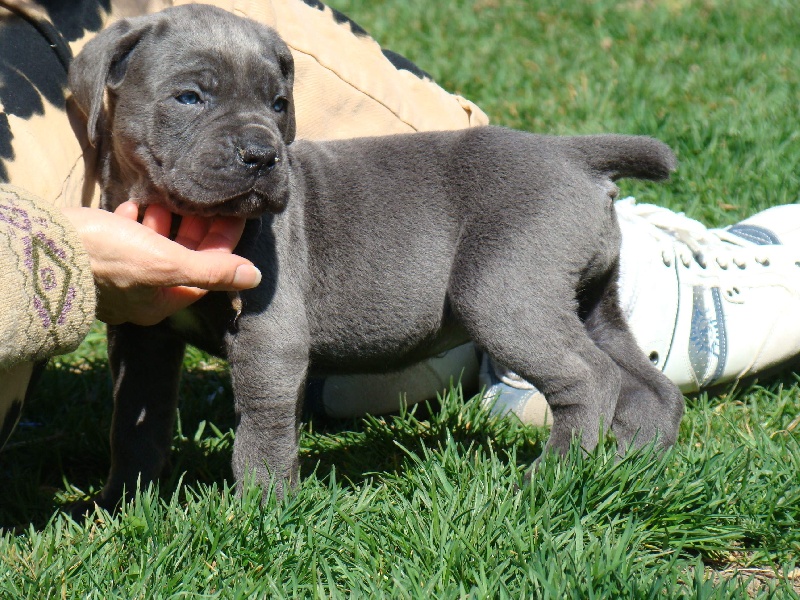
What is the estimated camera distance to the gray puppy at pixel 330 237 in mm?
2850

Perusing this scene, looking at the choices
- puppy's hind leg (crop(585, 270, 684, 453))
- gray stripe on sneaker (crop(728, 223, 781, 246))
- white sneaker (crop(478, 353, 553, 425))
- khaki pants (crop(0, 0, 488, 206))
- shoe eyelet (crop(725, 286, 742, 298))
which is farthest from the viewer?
gray stripe on sneaker (crop(728, 223, 781, 246))

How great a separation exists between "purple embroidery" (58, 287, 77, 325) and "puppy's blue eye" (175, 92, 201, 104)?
0.70 meters

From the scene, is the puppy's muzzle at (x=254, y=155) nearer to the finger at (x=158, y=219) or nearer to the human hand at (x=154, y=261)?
the human hand at (x=154, y=261)

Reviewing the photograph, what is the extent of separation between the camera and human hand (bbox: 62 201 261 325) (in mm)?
2609

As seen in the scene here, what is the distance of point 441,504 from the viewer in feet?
8.98

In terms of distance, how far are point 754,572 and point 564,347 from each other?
0.83m

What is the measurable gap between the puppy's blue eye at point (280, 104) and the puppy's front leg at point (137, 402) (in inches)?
31.0

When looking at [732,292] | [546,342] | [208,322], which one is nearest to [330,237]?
[208,322]

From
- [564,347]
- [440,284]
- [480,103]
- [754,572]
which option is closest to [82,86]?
[440,284]

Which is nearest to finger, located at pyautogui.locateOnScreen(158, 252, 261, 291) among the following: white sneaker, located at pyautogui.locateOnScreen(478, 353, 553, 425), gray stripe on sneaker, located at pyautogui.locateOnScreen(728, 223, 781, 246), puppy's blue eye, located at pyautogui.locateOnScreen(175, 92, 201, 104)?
puppy's blue eye, located at pyautogui.locateOnScreen(175, 92, 201, 104)

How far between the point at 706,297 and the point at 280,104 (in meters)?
1.92

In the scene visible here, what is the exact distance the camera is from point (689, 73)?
641 cm

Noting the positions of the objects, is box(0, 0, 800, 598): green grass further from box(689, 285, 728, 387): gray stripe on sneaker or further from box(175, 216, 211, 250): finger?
box(175, 216, 211, 250): finger

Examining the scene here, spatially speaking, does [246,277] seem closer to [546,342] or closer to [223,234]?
[223,234]
